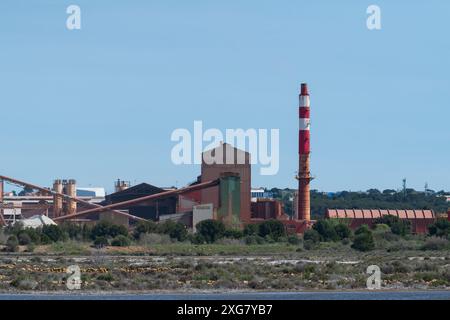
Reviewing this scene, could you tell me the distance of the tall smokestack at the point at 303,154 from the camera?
95.8m

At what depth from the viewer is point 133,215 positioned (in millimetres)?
114625

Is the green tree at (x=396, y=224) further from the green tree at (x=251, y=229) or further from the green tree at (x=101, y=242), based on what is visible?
the green tree at (x=101, y=242)

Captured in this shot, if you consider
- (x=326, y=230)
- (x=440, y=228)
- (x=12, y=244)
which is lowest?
(x=12, y=244)

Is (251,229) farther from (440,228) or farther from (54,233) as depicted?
(54,233)

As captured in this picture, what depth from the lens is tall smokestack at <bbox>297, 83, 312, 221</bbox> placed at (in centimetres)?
9575

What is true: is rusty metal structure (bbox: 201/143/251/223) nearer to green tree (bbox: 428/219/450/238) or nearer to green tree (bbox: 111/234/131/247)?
green tree (bbox: 111/234/131/247)

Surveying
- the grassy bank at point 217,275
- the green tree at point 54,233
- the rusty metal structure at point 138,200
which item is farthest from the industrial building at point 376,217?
the grassy bank at point 217,275

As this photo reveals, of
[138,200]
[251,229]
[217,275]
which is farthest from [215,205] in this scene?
[217,275]

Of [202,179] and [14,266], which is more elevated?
[202,179]

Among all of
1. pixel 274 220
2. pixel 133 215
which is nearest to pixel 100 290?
pixel 274 220

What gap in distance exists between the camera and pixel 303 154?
97.8 metres

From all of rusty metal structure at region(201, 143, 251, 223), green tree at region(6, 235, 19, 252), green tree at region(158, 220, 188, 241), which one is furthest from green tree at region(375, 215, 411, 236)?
green tree at region(6, 235, 19, 252)
